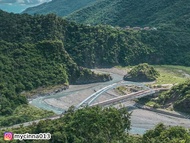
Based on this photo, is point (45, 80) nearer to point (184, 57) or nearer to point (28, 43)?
point (28, 43)

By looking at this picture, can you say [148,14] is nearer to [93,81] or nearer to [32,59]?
[93,81]

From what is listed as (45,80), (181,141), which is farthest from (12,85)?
(181,141)

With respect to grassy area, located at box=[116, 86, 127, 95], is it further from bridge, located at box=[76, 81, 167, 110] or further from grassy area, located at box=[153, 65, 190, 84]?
grassy area, located at box=[153, 65, 190, 84]

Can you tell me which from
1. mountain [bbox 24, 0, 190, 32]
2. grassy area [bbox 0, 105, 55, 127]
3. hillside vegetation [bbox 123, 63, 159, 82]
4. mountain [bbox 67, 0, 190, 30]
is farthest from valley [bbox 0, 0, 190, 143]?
mountain [bbox 67, 0, 190, 30]

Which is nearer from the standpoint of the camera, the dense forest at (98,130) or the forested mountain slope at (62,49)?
the dense forest at (98,130)

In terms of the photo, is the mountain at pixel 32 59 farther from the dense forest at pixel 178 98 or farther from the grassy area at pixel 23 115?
the dense forest at pixel 178 98

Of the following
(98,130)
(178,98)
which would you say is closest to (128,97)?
(178,98)

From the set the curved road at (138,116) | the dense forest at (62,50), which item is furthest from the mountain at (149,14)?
the curved road at (138,116)
